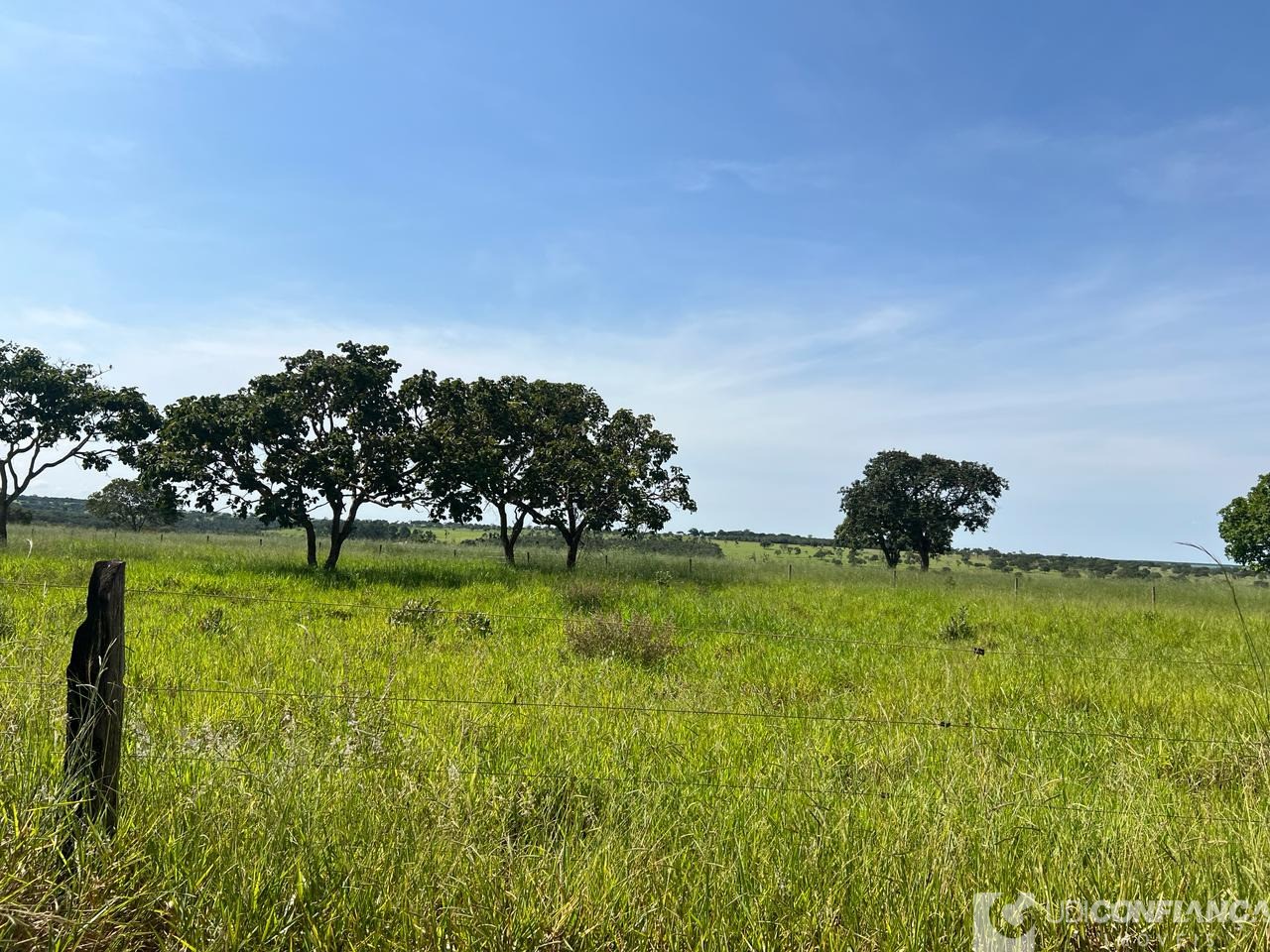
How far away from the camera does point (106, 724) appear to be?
314cm

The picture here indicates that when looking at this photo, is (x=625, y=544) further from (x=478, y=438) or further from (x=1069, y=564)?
(x=1069, y=564)

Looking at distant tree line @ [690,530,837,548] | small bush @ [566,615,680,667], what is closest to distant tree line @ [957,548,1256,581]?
distant tree line @ [690,530,837,548]

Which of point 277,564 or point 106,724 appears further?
point 277,564

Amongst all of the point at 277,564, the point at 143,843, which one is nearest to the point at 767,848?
the point at 143,843

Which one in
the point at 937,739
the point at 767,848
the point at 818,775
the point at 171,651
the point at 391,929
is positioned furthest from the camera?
the point at 171,651

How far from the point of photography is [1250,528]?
4319cm

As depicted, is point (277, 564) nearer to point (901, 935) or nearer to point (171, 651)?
point (171, 651)

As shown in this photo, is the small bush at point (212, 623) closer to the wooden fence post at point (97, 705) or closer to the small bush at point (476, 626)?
the small bush at point (476, 626)

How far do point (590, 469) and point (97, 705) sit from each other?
26.1 meters

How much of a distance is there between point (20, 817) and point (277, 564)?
928 inches

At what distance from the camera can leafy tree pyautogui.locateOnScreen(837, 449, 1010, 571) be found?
53.7m

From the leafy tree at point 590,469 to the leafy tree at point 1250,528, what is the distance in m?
39.2

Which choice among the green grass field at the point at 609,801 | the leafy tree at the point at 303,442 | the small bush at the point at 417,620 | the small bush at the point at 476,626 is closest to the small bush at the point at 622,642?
the green grass field at the point at 609,801

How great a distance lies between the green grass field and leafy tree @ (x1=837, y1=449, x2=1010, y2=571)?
46387 millimetres
